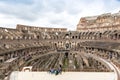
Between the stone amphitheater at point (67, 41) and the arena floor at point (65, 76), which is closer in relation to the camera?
the arena floor at point (65, 76)

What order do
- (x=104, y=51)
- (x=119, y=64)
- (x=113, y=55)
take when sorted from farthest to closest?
(x=104, y=51)
(x=113, y=55)
(x=119, y=64)

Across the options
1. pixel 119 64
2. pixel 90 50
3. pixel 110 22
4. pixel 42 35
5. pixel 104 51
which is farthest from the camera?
pixel 42 35

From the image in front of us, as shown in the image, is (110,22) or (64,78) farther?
(110,22)

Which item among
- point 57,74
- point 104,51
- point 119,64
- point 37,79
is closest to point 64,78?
point 57,74

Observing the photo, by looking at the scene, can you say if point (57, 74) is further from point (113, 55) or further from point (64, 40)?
point (64, 40)

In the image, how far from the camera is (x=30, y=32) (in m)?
87.4

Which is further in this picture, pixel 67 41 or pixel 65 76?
pixel 67 41

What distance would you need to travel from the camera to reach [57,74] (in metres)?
34.1

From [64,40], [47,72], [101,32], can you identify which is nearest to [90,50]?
[101,32]

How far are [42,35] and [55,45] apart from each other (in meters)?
7.09

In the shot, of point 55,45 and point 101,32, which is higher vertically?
point 101,32

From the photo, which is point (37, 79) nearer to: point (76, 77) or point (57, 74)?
point (57, 74)

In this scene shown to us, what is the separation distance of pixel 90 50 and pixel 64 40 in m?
22.4

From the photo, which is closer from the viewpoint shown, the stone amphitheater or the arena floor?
the arena floor
